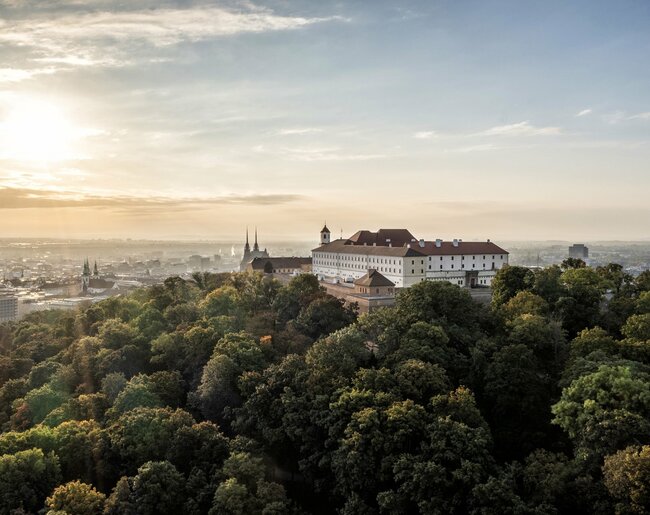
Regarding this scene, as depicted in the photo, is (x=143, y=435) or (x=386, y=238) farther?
(x=386, y=238)

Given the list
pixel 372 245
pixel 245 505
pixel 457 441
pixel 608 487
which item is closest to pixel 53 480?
pixel 245 505

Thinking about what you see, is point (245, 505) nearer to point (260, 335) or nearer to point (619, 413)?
point (619, 413)

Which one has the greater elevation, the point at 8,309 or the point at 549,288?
the point at 549,288

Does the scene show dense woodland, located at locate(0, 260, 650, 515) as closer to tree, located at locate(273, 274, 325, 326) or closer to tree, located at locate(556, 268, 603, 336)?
tree, located at locate(556, 268, 603, 336)

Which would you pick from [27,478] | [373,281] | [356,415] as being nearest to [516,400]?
[356,415]

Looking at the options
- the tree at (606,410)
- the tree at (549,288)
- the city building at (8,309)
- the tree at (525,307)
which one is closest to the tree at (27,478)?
the tree at (606,410)

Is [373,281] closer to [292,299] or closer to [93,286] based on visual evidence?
[292,299]
